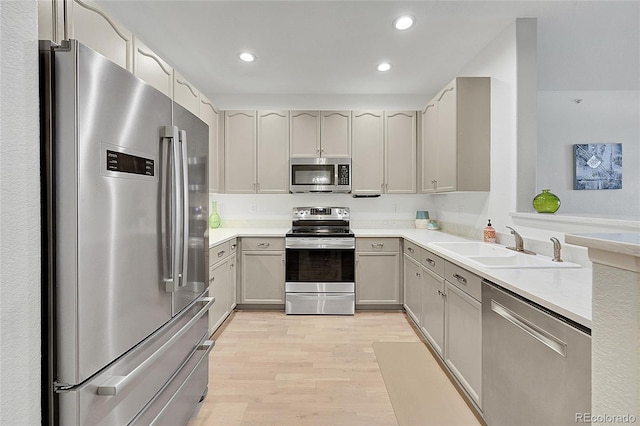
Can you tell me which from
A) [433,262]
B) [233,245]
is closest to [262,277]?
[233,245]

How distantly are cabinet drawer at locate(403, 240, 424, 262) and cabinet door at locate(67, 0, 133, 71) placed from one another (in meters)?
2.58

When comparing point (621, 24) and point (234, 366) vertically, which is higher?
point (621, 24)

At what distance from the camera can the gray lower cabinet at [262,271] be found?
360cm

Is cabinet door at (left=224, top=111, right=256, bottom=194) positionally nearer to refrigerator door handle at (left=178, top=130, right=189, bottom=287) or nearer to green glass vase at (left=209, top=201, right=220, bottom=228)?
green glass vase at (left=209, top=201, right=220, bottom=228)

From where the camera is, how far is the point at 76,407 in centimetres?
98

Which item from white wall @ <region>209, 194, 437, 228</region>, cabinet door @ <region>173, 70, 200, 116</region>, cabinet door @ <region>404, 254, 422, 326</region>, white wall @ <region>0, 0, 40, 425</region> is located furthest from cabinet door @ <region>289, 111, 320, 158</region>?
white wall @ <region>0, 0, 40, 425</region>

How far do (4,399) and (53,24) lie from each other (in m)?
1.15

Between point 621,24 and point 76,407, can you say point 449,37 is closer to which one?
point 621,24

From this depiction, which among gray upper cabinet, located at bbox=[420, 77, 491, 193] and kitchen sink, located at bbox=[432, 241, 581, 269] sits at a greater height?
gray upper cabinet, located at bbox=[420, 77, 491, 193]

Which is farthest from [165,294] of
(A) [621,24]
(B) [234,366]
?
(A) [621,24]

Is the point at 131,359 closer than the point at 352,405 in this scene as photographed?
Yes

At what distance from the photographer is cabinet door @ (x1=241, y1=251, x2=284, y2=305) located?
3.60 meters

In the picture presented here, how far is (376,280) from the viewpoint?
3598mm

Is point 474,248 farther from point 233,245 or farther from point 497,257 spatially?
point 233,245
